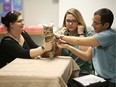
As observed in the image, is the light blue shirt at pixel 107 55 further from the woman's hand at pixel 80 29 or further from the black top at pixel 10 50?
the black top at pixel 10 50

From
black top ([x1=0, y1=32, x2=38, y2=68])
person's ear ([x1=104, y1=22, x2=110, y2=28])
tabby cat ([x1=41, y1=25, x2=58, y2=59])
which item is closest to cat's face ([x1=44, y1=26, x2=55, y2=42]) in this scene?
tabby cat ([x1=41, y1=25, x2=58, y2=59])

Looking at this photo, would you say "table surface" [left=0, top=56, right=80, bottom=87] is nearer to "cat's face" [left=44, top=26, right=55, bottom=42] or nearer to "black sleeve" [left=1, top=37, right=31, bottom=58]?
"cat's face" [left=44, top=26, right=55, bottom=42]

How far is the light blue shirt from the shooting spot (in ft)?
5.71

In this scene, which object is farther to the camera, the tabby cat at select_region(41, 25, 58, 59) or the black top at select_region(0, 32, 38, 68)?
the black top at select_region(0, 32, 38, 68)

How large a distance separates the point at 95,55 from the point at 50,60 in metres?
0.42

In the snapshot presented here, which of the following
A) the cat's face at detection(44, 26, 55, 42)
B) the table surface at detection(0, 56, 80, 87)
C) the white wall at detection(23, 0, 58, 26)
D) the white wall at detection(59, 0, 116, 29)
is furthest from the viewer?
the white wall at detection(23, 0, 58, 26)

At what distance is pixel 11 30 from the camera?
2355mm

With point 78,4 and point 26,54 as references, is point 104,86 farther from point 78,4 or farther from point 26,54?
point 78,4

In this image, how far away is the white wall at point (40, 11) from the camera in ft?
11.5

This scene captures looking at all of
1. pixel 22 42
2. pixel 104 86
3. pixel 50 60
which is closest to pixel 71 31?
pixel 22 42

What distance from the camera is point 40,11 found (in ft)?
11.6

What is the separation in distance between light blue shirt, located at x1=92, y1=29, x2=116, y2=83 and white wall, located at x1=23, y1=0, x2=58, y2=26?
1.84m

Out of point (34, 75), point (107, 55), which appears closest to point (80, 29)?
point (107, 55)

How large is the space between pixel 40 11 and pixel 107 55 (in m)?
2.02
